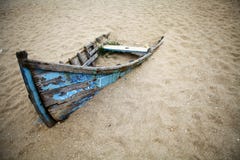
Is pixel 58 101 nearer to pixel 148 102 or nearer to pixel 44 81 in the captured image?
pixel 44 81

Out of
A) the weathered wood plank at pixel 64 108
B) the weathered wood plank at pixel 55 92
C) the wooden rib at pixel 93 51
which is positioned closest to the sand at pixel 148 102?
the weathered wood plank at pixel 64 108

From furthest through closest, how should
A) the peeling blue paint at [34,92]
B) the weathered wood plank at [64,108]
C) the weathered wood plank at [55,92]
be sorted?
the weathered wood plank at [64,108] < the weathered wood plank at [55,92] < the peeling blue paint at [34,92]

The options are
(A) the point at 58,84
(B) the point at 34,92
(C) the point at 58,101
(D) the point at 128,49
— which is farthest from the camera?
(D) the point at 128,49

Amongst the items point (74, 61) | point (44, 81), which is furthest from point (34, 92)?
point (74, 61)

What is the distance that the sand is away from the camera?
2.16m

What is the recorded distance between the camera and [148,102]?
2.78m

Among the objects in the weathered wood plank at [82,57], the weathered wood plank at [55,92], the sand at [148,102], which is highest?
the weathered wood plank at [82,57]

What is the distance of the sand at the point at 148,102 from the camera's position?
7.07 feet

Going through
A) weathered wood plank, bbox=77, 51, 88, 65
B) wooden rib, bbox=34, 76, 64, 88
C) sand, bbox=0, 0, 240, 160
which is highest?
wooden rib, bbox=34, 76, 64, 88

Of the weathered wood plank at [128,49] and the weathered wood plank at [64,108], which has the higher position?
the weathered wood plank at [128,49]

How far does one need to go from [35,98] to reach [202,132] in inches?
106

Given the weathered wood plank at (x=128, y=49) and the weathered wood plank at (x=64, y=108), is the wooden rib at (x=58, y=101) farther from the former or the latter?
the weathered wood plank at (x=128, y=49)

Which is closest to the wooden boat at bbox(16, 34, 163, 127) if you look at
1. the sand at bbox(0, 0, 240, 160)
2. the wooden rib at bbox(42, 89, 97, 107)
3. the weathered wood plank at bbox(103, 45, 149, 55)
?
the wooden rib at bbox(42, 89, 97, 107)

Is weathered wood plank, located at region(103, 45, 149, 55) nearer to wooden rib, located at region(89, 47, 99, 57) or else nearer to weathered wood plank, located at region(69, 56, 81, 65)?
wooden rib, located at region(89, 47, 99, 57)
